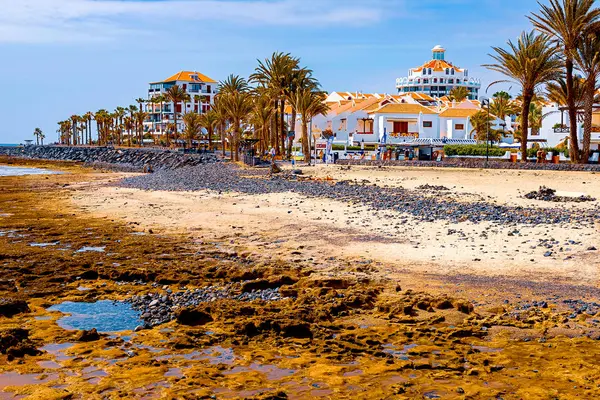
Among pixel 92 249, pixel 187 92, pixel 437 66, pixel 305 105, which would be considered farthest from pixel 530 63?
pixel 437 66

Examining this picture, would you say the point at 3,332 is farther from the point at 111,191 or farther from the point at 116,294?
the point at 111,191

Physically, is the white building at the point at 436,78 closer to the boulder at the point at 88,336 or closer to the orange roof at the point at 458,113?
the orange roof at the point at 458,113

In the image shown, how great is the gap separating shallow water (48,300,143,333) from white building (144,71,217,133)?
15630 centimetres

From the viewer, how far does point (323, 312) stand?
434 inches

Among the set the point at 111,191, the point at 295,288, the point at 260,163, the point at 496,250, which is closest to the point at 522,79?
the point at 260,163

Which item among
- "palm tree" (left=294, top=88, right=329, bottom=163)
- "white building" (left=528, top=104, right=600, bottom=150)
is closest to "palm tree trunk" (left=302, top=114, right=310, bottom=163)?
"palm tree" (left=294, top=88, right=329, bottom=163)

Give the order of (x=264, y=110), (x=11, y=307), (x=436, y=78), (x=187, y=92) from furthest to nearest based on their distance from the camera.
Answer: (x=436, y=78), (x=187, y=92), (x=264, y=110), (x=11, y=307)

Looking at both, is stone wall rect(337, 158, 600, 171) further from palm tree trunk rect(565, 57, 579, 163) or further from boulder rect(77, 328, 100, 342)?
boulder rect(77, 328, 100, 342)

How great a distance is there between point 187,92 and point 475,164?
12810 cm

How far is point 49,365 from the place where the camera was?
898 cm

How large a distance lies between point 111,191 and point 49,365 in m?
31.8

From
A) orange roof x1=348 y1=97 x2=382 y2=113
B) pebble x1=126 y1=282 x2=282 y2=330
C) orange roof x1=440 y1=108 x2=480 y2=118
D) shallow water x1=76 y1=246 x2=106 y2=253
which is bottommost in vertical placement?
pebble x1=126 y1=282 x2=282 y2=330

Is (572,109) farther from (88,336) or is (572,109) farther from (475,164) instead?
(88,336)

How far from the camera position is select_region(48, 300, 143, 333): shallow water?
10.9m
